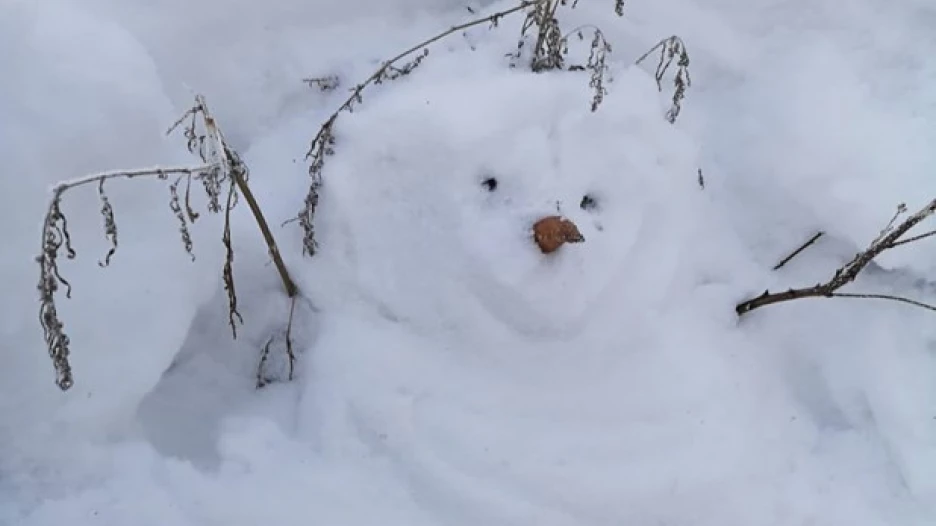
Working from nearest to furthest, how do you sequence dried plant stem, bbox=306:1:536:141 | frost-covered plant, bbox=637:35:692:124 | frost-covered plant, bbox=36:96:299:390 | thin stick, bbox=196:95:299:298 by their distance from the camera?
frost-covered plant, bbox=36:96:299:390
thin stick, bbox=196:95:299:298
dried plant stem, bbox=306:1:536:141
frost-covered plant, bbox=637:35:692:124

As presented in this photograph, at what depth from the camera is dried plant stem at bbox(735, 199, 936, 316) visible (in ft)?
6.77

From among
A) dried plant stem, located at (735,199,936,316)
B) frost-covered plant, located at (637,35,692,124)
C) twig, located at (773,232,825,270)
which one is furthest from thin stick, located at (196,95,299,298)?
twig, located at (773,232,825,270)

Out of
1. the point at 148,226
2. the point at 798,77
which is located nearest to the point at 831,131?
the point at 798,77

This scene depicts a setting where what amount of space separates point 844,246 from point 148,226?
1.85m

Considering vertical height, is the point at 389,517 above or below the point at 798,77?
below

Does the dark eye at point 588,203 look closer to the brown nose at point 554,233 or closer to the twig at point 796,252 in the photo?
the brown nose at point 554,233

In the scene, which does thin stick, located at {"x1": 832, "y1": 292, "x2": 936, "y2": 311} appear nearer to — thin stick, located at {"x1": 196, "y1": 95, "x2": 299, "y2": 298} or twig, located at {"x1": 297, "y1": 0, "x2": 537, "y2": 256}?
twig, located at {"x1": 297, "y1": 0, "x2": 537, "y2": 256}

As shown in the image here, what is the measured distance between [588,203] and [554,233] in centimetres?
18

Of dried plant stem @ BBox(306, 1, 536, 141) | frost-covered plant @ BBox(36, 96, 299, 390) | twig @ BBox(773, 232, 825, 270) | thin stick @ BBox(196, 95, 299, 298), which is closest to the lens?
frost-covered plant @ BBox(36, 96, 299, 390)

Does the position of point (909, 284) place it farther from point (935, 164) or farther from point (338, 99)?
point (338, 99)

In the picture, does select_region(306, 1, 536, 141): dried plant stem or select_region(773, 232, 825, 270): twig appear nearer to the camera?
select_region(306, 1, 536, 141): dried plant stem

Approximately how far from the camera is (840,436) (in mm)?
2252

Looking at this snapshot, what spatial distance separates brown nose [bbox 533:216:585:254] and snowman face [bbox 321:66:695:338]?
0.02 meters

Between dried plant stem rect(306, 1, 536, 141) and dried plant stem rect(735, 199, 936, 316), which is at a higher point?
dried plant stem rect(306, 1, 536, 141)
